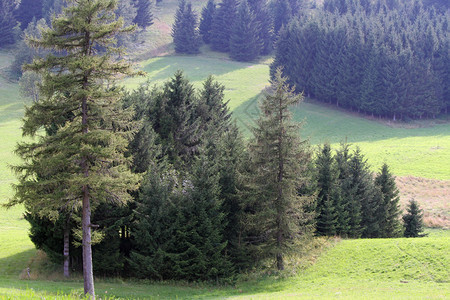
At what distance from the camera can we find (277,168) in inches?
1147

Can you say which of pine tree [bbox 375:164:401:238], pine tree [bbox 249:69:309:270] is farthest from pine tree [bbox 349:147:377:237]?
pine tree [bbox 249:69:309:270]

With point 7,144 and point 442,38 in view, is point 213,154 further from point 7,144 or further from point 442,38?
point 442,38

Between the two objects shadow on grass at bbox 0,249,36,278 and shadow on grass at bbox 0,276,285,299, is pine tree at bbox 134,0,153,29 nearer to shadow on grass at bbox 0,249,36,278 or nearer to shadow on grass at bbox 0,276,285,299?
shadow on grass at bbox 0,249,36,278

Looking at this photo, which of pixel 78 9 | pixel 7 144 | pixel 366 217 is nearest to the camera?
pixel 78 9

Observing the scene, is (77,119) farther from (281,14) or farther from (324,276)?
(281,14)

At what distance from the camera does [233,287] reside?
27984mm

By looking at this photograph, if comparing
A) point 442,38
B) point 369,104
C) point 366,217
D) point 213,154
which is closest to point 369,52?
point 369,104

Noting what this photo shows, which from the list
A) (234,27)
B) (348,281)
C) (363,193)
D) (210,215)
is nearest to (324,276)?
(348,281)

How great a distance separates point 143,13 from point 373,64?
7691cm

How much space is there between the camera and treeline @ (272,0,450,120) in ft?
285

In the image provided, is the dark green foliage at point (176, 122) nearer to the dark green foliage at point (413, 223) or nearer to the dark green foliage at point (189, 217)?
the dark green foliage at point (189, 217)

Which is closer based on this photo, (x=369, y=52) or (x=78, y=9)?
(x=78, y=9)

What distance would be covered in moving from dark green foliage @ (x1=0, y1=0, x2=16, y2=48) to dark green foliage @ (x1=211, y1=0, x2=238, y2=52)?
57.8 m

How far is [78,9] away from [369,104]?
254ft
